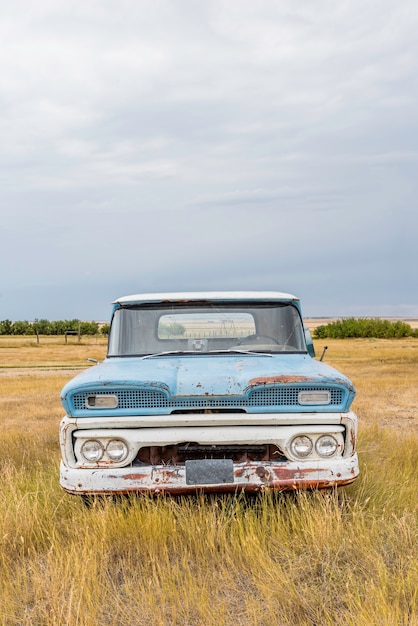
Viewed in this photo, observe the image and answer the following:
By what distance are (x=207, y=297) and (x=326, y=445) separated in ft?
6.65

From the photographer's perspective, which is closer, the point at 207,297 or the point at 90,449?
the point at 90,449

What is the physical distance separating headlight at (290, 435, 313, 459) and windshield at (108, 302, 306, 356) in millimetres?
1350

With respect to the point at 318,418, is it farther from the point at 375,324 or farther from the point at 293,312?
the point at 375,324

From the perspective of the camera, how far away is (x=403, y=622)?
9.22 feet

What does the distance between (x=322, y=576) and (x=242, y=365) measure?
1.64m

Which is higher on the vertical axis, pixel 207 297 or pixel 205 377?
pixel 207 297

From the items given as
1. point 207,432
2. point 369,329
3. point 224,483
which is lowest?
point 369,329

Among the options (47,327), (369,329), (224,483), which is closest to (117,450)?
(224,483)

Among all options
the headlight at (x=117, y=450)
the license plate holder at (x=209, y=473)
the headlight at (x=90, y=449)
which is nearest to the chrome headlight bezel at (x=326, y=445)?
the license plate holder at (x=209, y=473)

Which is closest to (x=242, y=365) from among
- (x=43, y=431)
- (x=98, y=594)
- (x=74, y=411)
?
(x=74, y=411)

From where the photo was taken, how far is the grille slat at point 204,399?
157 inches

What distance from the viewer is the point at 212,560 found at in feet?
12.2

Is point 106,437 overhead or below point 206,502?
overhead

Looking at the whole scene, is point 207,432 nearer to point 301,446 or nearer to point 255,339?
point 301,446
